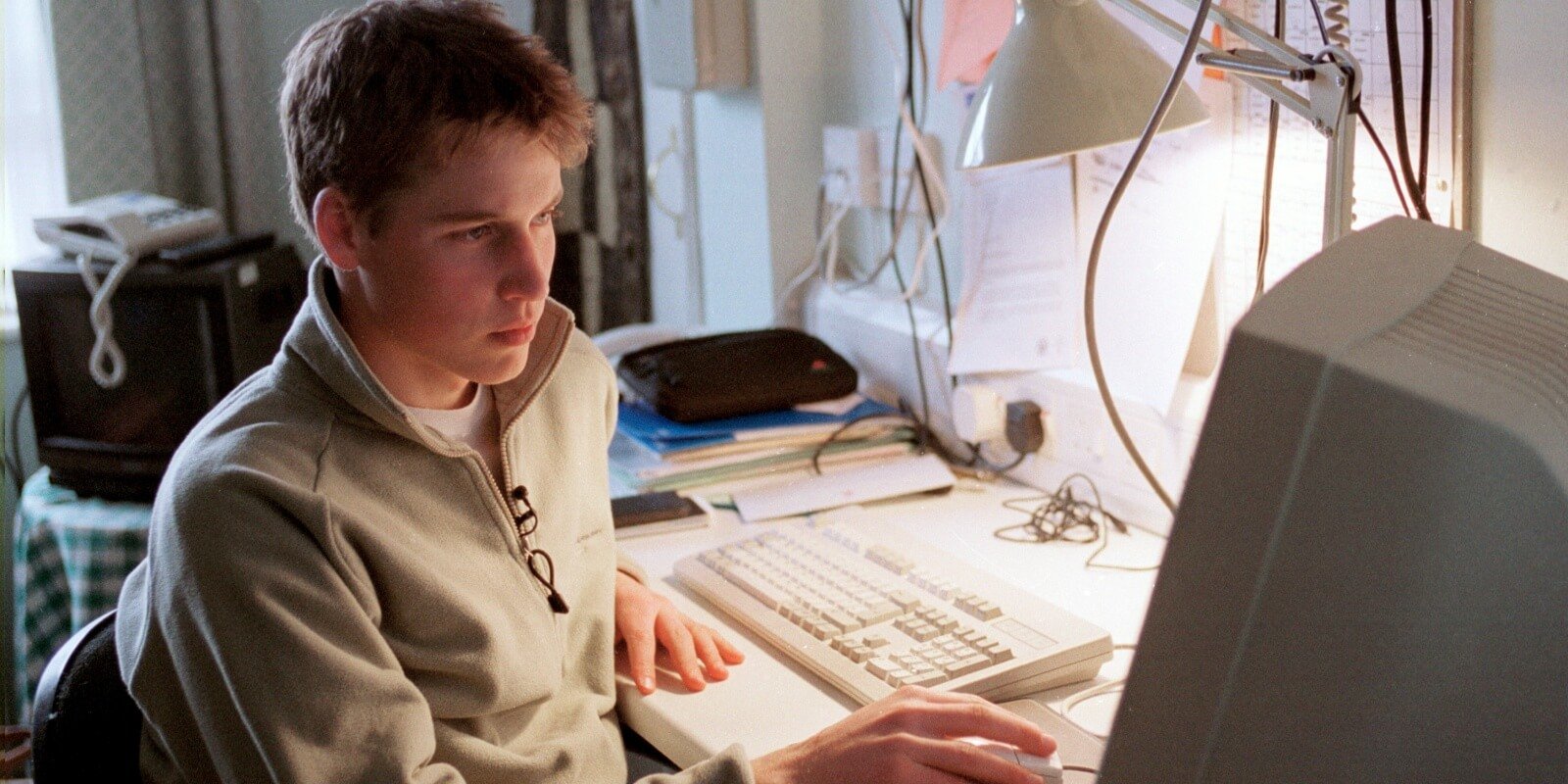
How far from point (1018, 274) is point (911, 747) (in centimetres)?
82

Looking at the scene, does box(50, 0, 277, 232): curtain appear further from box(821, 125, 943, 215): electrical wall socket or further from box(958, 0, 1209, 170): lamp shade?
box(958, 0, 1209, 170): lamp shade

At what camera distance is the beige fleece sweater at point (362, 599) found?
0.87 meters

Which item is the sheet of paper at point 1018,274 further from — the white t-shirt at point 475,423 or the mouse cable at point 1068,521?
the white t-shirt at point 475,423

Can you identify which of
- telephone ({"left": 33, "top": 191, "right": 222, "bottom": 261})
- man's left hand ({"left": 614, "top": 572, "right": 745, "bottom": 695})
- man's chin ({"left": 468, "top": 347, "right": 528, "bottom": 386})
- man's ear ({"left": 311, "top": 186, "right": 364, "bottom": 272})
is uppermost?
man's ear ({"left": 311, "top": 186, "right": 364, "bottom": 272})

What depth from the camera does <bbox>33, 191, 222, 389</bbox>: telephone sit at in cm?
204

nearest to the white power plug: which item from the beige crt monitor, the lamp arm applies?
the lamp arm

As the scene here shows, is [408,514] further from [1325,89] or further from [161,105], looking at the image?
[161,105]

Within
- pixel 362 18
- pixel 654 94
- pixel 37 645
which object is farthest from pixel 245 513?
pixel 654 94

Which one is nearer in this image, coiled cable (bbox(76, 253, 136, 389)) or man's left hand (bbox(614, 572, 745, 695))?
man's left hand (bbox(614, 572, 745, 695))

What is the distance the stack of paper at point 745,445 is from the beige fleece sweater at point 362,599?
40 centimetres

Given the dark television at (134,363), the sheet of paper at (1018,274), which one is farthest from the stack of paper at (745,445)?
the dark television at (134,363)

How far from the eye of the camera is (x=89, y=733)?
38.9 inches

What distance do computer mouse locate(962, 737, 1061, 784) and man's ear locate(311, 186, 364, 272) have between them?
0.55 metres

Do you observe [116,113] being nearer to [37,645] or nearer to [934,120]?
[37,645]
